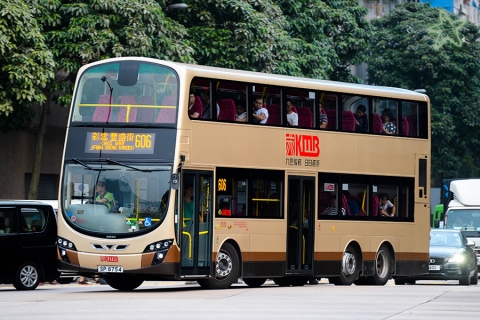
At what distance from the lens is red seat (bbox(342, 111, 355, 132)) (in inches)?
963

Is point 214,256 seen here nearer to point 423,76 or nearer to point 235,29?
point 235,29

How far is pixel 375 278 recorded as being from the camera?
26.0 meters

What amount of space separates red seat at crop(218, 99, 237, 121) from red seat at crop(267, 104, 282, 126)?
1.01 metres

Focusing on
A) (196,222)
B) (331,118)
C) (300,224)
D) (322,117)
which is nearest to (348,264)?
(300,224)

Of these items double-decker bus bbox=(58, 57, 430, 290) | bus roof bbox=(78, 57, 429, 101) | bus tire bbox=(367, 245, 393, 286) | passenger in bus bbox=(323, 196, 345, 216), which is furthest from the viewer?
bus tire bbox=(367, 245, 393, 286)

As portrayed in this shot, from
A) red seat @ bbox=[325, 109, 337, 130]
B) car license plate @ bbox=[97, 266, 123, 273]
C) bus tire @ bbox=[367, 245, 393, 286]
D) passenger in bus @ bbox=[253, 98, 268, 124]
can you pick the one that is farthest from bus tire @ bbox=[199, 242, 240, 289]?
bus tire @ bbox=[367, 245, 393, 286]

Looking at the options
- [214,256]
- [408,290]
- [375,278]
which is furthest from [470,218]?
[214,256]

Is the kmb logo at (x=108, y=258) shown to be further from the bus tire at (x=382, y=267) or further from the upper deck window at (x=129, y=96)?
the bus tire at (x=382, y=267)

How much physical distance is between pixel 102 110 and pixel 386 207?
7685 millimetres

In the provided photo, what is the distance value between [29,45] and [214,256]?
35.8 feet

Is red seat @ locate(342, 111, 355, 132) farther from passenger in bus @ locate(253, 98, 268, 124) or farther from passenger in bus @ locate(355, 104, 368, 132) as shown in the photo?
passenger in bus @ locate(253, 98, 268, 124)

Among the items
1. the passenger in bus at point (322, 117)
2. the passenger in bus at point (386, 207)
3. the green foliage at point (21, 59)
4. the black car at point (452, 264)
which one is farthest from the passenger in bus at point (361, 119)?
the green foliage at point (21, 59)

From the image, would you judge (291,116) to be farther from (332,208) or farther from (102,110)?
(102,110)

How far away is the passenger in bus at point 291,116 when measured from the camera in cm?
2312
